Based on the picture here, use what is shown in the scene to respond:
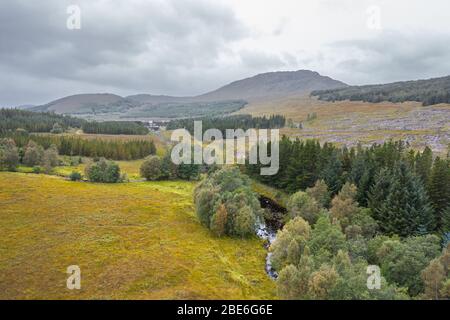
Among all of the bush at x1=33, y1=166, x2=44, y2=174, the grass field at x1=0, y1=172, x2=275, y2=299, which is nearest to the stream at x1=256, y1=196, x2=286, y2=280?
the grass field at x1=0, y1=172, x2=275, y2=299

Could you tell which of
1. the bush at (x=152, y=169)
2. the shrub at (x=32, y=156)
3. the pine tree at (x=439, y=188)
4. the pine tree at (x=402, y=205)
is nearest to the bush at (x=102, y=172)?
the bush at (x=152, y=169)

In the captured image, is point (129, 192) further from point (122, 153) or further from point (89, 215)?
point (122, 153)

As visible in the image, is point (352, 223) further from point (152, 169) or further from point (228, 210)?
point (152, 169)

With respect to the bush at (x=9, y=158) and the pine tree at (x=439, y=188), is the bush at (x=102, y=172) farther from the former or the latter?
the pine tree at (x=439, y=188)

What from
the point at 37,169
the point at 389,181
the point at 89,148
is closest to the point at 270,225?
the point at 389,181
